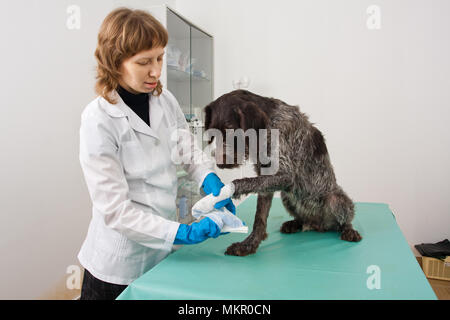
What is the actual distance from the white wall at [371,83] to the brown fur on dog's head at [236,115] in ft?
8.20

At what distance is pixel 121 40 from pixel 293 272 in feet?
3.63

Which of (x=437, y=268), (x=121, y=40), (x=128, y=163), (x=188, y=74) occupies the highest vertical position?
(x=188, y=74)

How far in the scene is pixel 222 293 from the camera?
1.07 m

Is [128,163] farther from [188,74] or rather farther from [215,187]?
[188,74]

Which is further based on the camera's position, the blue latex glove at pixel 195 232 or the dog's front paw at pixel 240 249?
the dog's front paw at pixel 240 249

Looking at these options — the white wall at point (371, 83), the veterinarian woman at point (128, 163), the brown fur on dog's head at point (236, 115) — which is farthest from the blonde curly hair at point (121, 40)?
the white wall at point (371, 83)

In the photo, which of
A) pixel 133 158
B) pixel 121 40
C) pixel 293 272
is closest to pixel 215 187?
pixel 133 158

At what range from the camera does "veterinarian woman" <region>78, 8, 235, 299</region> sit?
1170mm

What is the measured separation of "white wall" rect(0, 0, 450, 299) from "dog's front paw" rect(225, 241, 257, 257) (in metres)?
1.45

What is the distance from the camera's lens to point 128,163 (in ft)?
4.23

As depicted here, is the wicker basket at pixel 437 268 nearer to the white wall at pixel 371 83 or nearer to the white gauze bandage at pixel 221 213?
the white wall at pixel 371 83

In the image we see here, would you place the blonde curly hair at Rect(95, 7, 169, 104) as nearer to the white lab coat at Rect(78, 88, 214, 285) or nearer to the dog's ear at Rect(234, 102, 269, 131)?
the white lab coat at Rect(78, 88, 214, 285)

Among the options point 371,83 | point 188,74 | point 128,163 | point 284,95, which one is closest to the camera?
point 128,163

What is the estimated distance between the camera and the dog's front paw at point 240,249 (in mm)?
1389
